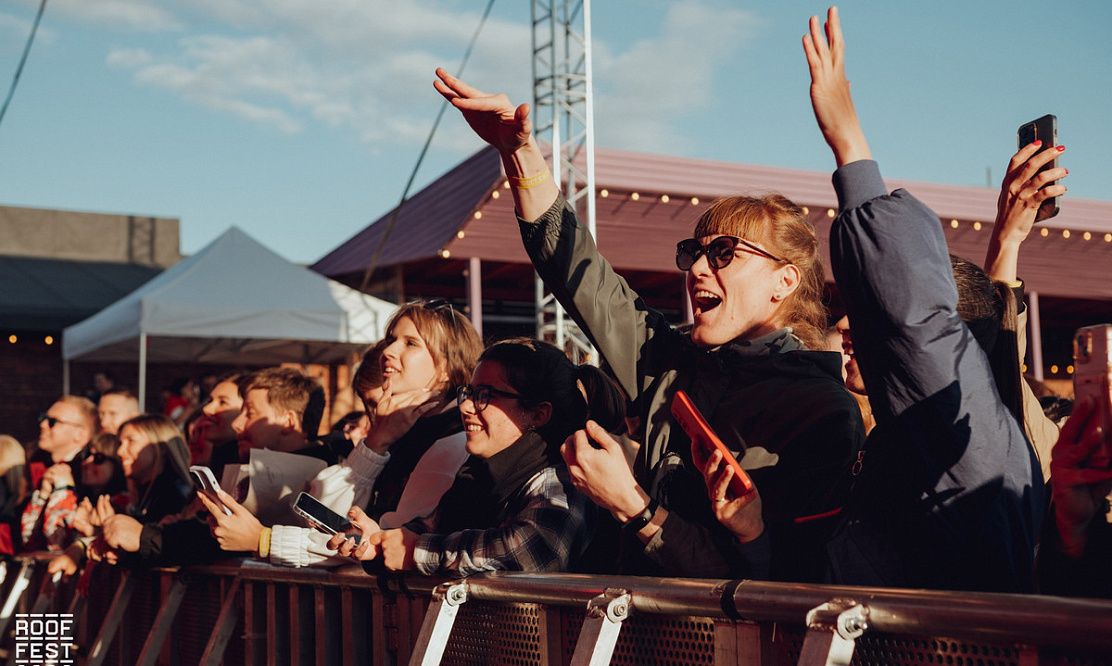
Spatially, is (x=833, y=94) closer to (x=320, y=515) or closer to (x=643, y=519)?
(x=643, y=519)

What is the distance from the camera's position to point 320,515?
2.50m

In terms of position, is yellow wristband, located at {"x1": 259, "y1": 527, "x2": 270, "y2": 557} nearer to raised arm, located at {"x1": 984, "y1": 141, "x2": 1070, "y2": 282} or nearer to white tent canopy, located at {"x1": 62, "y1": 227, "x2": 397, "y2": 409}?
raised arm, located at {"x1": 984, "y1": 141, "x2": 1070, "y2": 282}

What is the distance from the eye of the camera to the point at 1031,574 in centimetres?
160

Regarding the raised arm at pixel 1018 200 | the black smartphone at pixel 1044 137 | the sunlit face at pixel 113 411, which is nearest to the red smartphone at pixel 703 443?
the raised arm at pixel 1018 200

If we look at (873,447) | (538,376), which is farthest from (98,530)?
(873,447)

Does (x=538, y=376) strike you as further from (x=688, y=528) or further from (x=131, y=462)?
(x=131, y=462)

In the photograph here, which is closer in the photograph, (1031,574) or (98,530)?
(1031,574)

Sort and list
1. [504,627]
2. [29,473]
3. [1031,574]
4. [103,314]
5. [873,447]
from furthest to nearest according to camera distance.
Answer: [103,314] → [29,473] → [504,627] → [873,447] → [1031,574]

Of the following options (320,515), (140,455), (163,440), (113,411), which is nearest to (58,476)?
(113,411)

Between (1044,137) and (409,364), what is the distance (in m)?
2.11

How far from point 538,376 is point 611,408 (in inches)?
8.4

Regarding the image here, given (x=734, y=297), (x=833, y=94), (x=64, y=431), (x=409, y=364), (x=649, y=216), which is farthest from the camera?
(x=649, y=216)

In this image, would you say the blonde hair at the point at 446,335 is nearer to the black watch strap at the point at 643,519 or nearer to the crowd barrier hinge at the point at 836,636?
the black watch strap at the point at 643,519

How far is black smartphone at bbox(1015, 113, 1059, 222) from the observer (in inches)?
76.2
